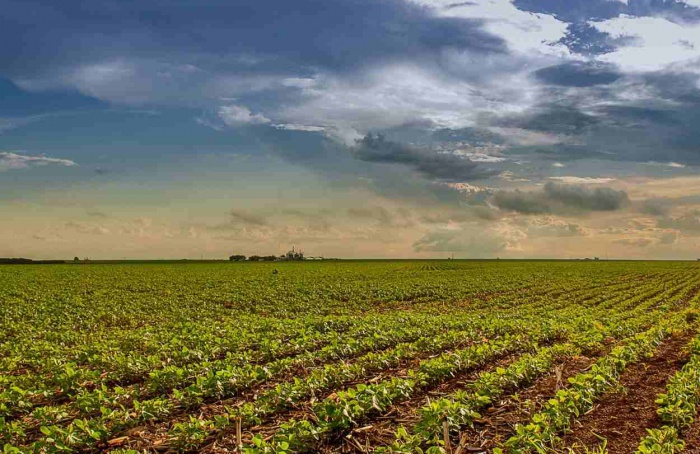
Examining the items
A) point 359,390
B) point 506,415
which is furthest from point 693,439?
point 359,390

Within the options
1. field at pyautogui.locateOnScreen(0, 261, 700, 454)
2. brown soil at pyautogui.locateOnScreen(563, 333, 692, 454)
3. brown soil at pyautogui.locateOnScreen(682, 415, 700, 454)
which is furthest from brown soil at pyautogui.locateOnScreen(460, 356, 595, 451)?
brown soil at pyautogui.locateOnScreen(682, 415, 700, 454)

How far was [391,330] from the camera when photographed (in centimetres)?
1733

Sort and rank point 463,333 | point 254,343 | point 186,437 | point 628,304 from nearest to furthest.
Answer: point 186,437, point 254,343, point 463,333, point 628,304

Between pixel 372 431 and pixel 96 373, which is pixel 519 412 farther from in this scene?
pixel 96 373

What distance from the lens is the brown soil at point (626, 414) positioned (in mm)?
7973

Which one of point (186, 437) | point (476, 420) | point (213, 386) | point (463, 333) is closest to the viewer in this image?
point (186, 437)

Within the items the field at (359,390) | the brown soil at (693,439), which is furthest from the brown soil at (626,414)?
the brown soil at (693,439)

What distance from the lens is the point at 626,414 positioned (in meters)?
9.16

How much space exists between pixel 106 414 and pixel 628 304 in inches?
1326

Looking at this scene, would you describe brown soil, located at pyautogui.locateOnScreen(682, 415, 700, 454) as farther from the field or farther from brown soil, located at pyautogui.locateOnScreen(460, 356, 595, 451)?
brown soil, located at pyautogui.locateOnScreen(460, 356, 595, 451)

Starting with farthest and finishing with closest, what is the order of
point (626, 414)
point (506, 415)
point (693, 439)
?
1. point (626, 414)
2. point (506, 415)
3. point (693, 439)

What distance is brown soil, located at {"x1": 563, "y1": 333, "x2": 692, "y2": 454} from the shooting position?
7.97 meters

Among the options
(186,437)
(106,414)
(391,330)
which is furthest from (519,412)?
(391,330)

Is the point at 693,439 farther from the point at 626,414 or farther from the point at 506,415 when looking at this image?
the point at 506,415
